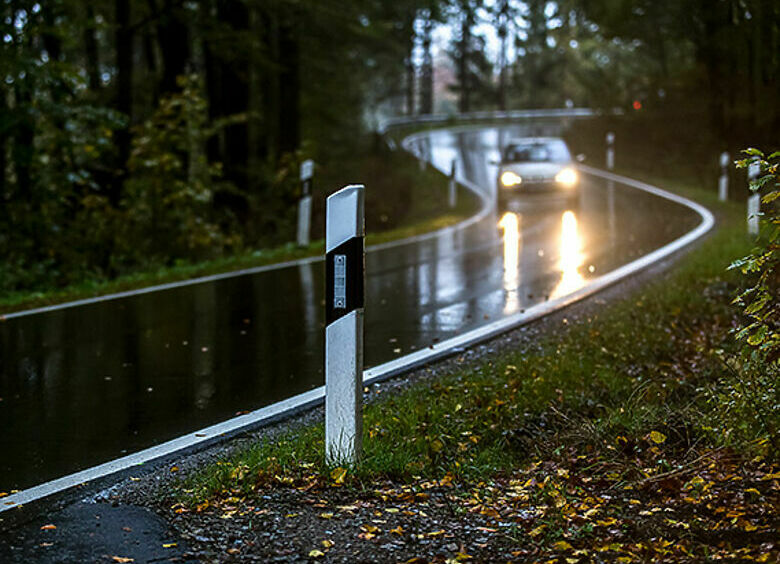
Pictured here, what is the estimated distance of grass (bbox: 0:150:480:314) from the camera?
11852 mm

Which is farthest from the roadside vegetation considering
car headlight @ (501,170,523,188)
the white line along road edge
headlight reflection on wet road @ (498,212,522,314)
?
car headlight @ (501,170,523,188)

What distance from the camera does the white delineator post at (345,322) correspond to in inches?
191

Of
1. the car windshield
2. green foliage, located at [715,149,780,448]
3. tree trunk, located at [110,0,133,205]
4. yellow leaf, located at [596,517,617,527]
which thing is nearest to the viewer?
yellow leaf, located at [596,517,617,527]

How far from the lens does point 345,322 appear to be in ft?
16.1

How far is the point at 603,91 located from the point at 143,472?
38402 millimetres

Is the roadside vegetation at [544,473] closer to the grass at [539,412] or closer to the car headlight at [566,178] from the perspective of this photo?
the grass at [539,412]

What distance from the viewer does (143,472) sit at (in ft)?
16.9

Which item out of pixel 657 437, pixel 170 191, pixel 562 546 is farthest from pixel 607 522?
pixel 170 191

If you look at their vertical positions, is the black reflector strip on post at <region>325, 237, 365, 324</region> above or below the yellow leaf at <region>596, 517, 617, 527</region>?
above

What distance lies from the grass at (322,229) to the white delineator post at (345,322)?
6516 millimetres

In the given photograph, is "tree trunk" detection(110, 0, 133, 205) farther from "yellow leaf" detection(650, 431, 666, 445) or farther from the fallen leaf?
the fallen leaf

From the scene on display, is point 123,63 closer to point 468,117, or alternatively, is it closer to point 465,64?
point 468,117

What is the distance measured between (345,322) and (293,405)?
1784 millimetres

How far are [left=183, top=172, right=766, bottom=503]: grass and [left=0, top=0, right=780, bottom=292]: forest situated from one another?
3394 mm
